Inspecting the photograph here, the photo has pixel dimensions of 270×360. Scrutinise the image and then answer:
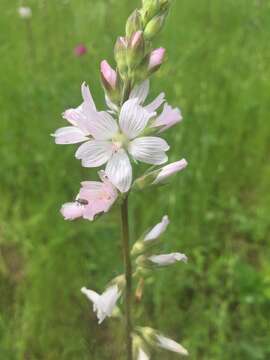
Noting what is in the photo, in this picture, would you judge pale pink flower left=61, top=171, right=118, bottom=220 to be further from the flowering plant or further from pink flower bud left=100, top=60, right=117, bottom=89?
pink flower bud left=100, top=60, right=117, bottom=89

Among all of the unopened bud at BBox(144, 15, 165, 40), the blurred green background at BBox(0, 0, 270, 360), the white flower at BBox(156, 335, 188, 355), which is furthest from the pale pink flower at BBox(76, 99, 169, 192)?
the blurred green background at BBox(0, 0, 270, 360)

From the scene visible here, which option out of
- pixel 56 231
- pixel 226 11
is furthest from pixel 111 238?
pixel 226 11

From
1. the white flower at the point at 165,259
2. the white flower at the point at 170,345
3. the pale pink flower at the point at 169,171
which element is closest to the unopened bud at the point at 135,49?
the pale pink flower at the point at 169,171

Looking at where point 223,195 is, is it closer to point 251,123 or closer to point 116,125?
point 251,123

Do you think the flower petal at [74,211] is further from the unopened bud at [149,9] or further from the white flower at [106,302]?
the unopened bud at [149,9]

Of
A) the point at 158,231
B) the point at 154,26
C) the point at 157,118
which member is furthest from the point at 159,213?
the point at 154,26
